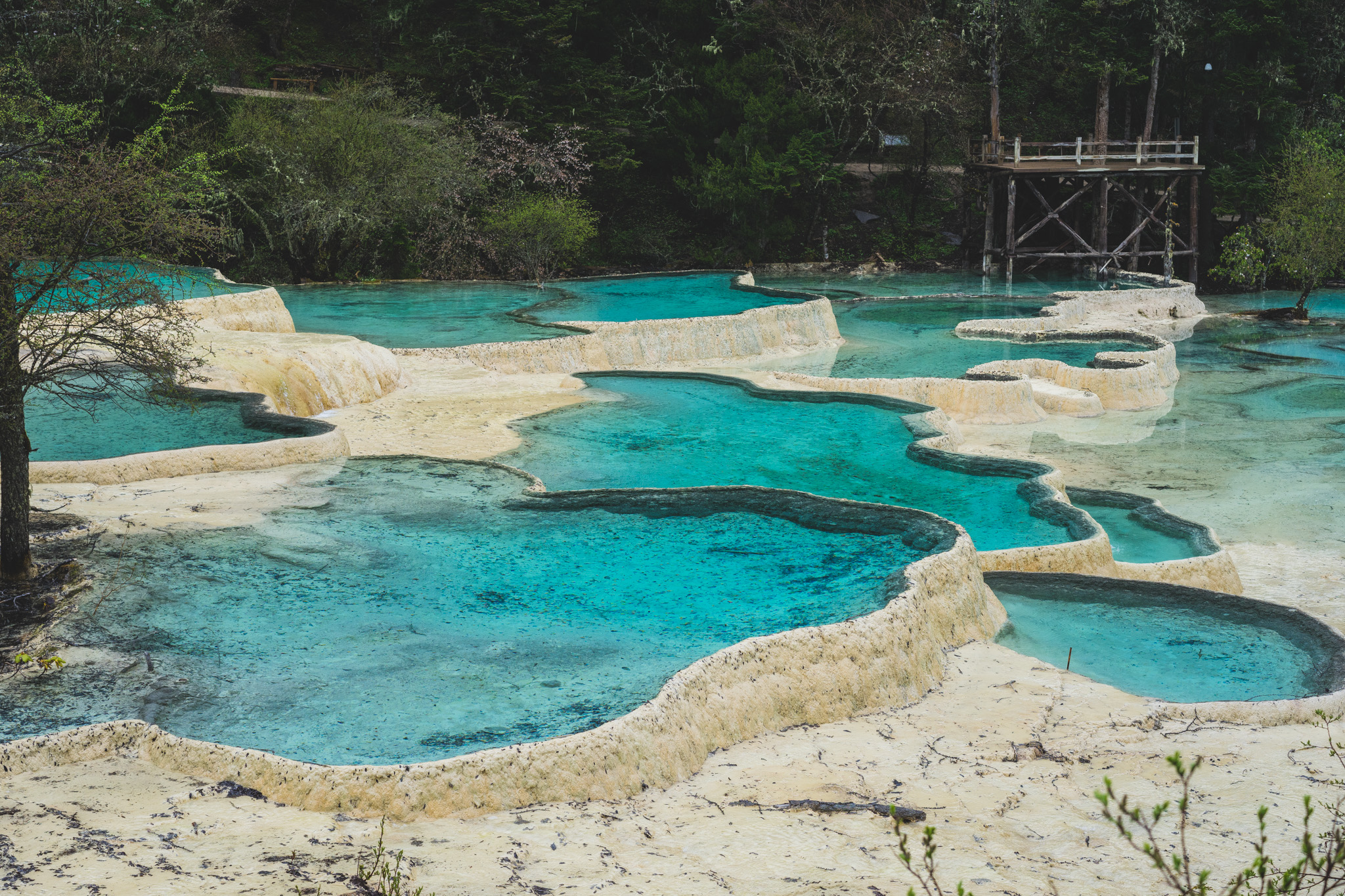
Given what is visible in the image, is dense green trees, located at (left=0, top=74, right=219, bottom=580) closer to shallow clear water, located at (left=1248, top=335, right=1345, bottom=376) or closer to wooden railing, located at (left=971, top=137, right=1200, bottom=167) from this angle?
shallow clear water, located at (left=1248, top=335, right=1345, bottom=376)

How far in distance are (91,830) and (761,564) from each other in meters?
5.26

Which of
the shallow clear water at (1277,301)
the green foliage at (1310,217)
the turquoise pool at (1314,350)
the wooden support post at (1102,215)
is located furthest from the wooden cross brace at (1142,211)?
the turquoise pool at (1314,350)

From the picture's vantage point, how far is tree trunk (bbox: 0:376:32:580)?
723 centimetres

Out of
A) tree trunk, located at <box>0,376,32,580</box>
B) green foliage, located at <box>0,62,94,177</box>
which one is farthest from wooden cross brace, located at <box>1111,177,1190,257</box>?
tree trunk, located at <box>0,376,32,580</box>

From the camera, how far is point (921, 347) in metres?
21.7

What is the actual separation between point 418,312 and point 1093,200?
64.2 feet

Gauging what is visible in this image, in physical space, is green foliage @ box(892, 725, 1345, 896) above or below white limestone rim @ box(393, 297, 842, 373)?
below

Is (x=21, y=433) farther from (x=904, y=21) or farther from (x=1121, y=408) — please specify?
(x=904, y=21)

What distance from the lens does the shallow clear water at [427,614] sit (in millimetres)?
6516

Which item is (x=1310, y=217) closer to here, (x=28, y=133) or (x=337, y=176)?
(x=337, y=176)

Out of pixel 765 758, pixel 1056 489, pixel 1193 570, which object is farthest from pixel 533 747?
pixel 1056 489

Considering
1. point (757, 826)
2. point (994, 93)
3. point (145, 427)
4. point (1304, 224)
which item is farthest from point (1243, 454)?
point (994, 93)

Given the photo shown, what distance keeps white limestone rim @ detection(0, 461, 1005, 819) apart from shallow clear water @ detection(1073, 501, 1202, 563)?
2855mm

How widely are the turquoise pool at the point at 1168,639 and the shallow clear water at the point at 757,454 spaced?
1022mm
